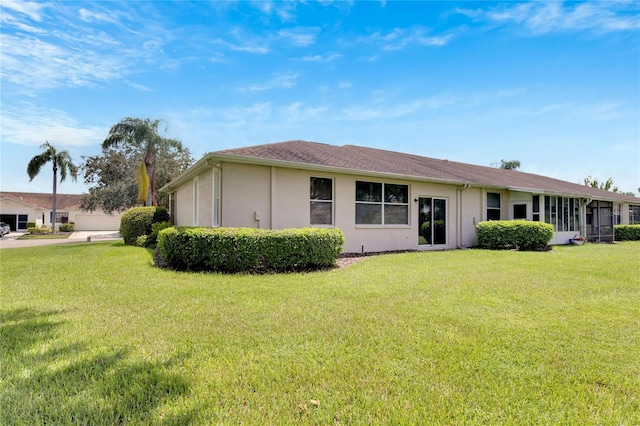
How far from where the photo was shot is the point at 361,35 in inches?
430

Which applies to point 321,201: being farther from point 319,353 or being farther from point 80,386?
point 80,386

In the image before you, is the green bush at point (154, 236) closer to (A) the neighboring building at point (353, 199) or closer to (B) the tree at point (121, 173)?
(A) the neighboring building at point (353, 199)

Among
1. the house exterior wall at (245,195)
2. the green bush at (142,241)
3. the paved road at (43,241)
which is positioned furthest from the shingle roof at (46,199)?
the house exterior wall at (245,195)

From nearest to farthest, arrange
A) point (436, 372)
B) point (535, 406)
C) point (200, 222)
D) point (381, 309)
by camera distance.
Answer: point (535, 406) → point (436, 372) → point (381, 309) → point (200, 222)

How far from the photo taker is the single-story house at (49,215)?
39.0 metres

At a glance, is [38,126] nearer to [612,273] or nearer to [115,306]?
[115,306]

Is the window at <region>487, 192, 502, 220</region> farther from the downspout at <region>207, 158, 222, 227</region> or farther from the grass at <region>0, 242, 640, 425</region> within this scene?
the downspout at <region>207, 158, 222, 227</region>

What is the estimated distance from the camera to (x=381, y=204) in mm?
12328

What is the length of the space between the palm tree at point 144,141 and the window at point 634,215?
1346 inches

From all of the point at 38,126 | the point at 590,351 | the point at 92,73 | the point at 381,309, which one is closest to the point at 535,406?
the point at 590,351

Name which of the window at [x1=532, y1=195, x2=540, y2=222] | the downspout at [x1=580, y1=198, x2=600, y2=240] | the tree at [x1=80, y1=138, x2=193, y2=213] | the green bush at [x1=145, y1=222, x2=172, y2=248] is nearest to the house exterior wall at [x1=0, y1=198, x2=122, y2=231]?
the tree at [x1=80, y1=138, x2=193, y2=213]

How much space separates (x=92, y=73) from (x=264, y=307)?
9012 millimetres

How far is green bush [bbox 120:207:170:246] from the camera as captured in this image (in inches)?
637

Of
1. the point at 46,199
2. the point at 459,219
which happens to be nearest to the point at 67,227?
the point at 46,199
